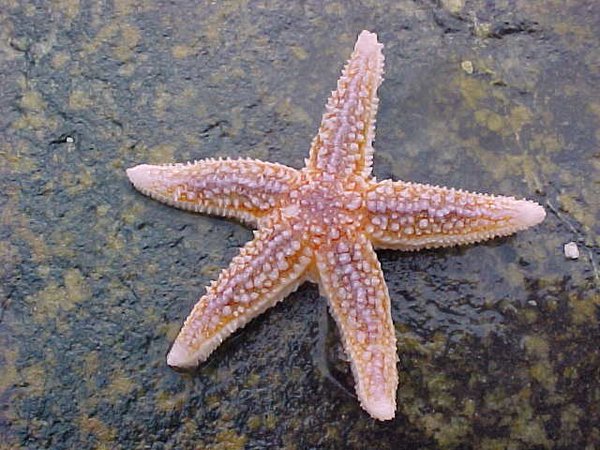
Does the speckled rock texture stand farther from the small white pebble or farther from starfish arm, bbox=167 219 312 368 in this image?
starfish arm, bbox=167 219 312 368

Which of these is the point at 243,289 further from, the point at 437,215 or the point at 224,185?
the point at 437,215

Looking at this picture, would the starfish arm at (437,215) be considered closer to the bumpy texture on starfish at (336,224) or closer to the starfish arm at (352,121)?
the bumpy texture on starfish at (336,224)

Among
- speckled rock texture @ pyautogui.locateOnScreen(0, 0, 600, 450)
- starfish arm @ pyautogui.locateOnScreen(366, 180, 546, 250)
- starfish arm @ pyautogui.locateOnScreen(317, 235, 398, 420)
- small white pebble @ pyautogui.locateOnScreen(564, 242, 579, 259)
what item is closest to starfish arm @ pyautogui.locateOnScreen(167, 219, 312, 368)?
starfish arm @ pyautogui.locateOnScreen(317, 235, 398, 420)

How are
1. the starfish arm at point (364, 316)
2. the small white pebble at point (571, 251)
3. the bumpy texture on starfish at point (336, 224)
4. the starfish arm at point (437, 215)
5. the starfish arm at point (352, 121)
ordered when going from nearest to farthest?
1. the starfish arm at point (364, 316)
2. the bumpy texture on starfish at point (336, 224)
3. the starfish arm at point (437, 215)
4. the starfish arm at point (352, 121)
5. the small white pebble at point (571, 251)

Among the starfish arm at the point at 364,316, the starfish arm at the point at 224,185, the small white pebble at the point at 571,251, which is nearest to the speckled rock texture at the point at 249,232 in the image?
the small white pebble at the point at 571,251

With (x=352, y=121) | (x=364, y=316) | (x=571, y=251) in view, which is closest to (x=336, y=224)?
(x=364, y=316)
